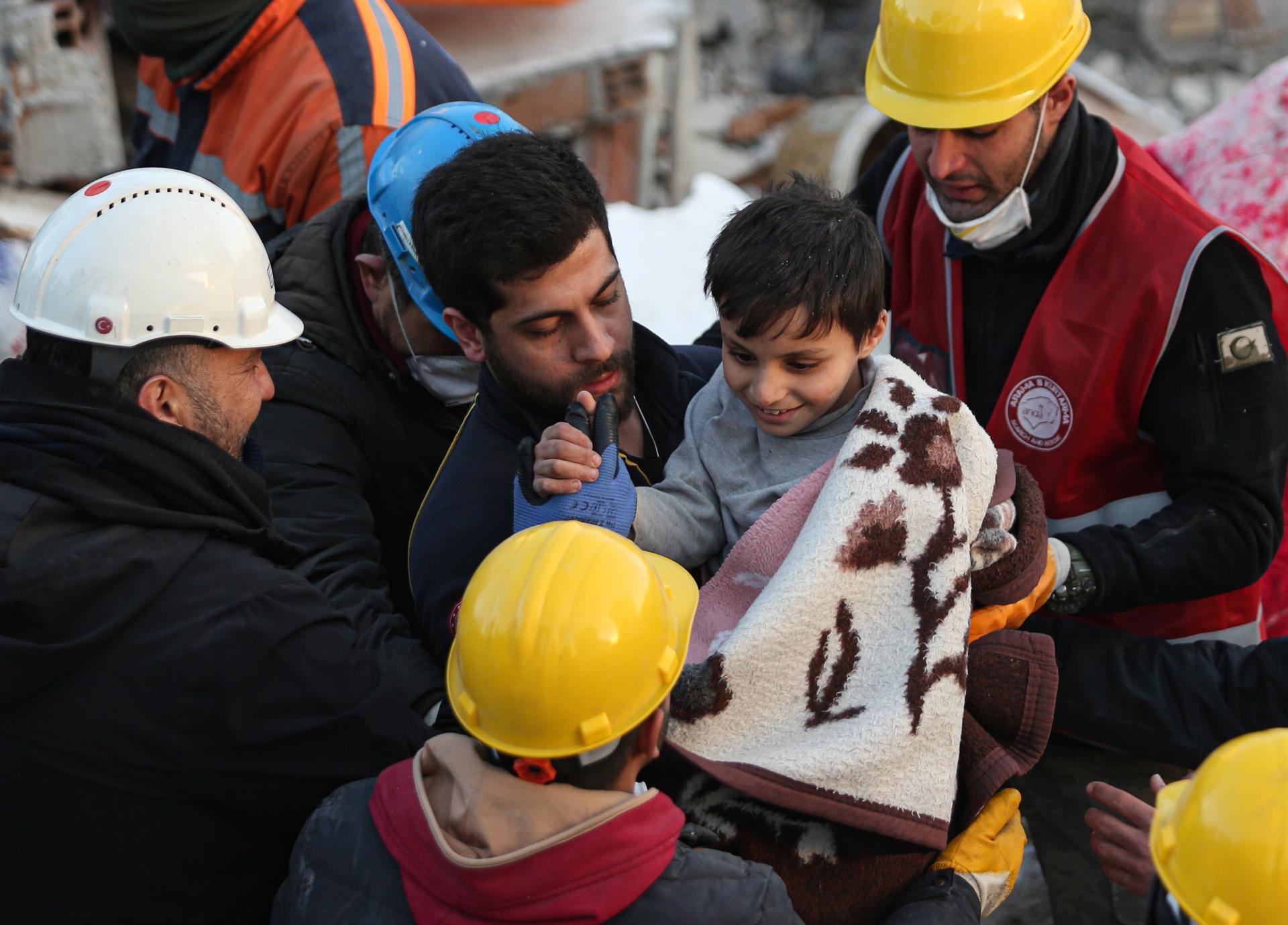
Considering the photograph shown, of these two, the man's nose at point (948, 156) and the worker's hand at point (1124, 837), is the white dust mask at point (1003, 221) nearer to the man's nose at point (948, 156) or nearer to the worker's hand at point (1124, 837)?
the man's nose at point (948, 156)

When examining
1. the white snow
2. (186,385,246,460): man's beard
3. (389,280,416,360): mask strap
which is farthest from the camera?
the white snow

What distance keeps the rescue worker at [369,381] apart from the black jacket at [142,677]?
26.6 inches

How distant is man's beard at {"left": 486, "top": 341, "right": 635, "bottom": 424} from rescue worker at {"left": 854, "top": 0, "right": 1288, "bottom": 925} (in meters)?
1.07

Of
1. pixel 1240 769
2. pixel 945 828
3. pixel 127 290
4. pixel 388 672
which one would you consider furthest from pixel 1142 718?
pixel 127 290

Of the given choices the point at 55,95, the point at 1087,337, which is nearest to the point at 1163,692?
the point at 1087,337

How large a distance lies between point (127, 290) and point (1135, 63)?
11.9 meters

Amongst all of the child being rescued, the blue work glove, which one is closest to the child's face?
the child being rescued

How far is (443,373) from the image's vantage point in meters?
3.16

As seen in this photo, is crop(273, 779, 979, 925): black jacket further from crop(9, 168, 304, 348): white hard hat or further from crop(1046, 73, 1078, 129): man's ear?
crop(1046, 73, 1078, 129): man's ear

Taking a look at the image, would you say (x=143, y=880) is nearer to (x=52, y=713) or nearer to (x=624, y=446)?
(x=52, y=713)

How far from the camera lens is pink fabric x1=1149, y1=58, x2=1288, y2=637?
395 centimetres

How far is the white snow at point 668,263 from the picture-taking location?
5293 mm

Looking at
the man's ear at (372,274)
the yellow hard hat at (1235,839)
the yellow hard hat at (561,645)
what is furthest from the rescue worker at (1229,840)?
the man's ear at (372,274)

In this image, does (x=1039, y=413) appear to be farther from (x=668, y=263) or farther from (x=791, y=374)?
(x=668, y=263)
